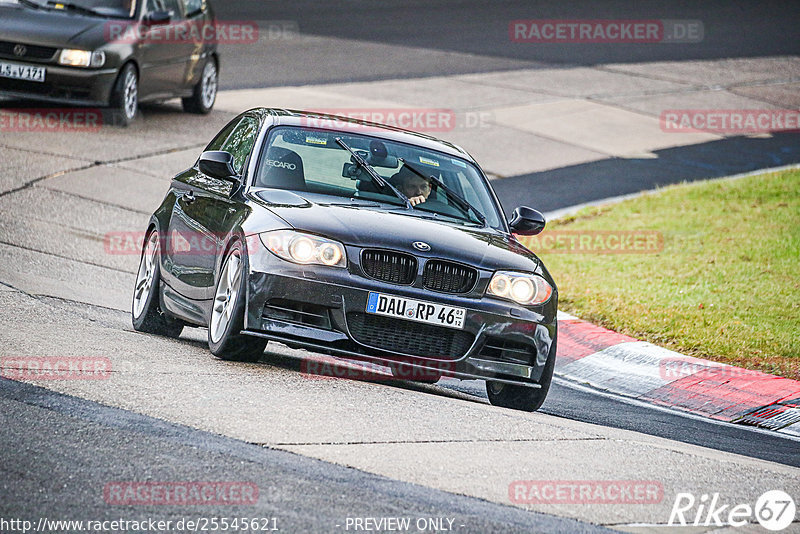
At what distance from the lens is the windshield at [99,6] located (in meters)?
16.9

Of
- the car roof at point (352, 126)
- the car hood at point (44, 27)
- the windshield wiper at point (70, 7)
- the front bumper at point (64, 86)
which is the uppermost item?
the car roof at point (352, 126)

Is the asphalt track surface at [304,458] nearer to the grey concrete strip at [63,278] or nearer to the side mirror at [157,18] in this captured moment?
the grey concrete strip at [63,278]

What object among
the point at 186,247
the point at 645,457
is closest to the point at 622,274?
the point at 186,247

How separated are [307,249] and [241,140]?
190 centimetres

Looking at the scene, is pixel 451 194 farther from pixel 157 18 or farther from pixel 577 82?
pixel 577 82

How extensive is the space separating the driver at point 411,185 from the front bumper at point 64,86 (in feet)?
28.8

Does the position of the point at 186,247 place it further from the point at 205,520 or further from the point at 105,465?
the point at 205,520

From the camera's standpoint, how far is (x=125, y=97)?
17.1 meters

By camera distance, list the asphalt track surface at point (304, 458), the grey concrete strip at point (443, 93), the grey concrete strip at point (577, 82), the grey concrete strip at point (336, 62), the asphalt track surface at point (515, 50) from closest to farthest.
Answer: the asphalt track surface at point (304, 458), the asphalt track surface at point (515, 50), the grey concrete strip at point (443, 93), the grey concrete strip at point (336, 62), the grey concrete strip at point (577, 82)

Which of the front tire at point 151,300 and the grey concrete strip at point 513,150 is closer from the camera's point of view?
the front tire at point 151,300

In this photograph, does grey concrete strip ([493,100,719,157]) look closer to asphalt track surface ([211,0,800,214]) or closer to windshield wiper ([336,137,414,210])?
asphalt track surface ([211,0,800,214])

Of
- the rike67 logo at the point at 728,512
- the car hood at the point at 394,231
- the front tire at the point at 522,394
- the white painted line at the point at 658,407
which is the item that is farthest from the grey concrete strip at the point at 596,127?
the rike67 logo at the point at 728,512

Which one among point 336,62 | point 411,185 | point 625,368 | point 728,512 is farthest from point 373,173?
point 336,62

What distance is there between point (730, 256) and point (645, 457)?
24.7ft
